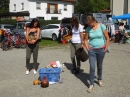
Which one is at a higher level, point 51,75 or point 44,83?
point 51,75

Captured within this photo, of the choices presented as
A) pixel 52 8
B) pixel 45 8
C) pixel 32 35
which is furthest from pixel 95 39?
pixel 52 8

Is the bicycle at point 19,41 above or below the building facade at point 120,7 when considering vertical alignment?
below

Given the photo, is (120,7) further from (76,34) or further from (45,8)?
(76,34)

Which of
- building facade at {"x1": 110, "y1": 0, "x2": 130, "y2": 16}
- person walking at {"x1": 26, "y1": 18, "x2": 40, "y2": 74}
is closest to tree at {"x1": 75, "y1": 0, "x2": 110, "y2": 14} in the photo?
building facade at {"x1": 110, "y1": 0, "x2": 130, "y2": 16}

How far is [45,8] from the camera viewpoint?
47.1 metres

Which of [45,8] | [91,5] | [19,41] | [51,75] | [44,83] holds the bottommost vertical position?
[44,83]

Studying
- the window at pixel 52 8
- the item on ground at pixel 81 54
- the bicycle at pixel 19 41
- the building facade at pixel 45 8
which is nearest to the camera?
the item on ground at pixel 81 54

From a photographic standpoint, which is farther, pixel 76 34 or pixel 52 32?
pixel 52 32

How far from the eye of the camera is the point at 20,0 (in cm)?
4753

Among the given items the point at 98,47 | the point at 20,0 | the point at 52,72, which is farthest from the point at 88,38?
the point at 20,0

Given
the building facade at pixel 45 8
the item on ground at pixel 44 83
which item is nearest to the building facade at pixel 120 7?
the building facade at pixel 45 8

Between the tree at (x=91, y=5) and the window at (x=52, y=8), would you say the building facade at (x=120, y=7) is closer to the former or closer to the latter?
the tree at (x=91, y=5)

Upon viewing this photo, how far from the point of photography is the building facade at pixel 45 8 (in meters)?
45.3

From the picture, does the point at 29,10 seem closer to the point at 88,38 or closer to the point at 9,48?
the point at 9,48
